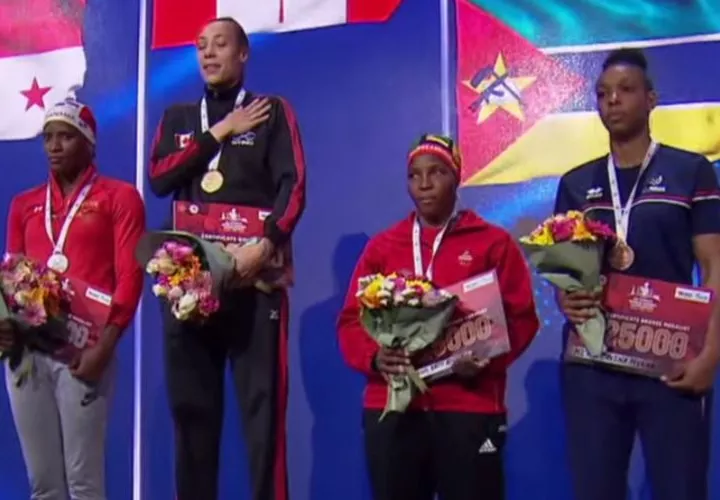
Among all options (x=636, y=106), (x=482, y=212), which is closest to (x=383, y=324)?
(x=636, y=106)

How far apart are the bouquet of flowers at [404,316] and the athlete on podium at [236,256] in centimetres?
40

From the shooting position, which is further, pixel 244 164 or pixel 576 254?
pixel 244 164

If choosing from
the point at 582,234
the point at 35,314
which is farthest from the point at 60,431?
the point at 582,234

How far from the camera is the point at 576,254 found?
2.85 metres

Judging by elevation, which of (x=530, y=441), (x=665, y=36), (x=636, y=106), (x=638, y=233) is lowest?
(x=530, y=441)

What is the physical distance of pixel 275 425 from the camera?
10.5 feet

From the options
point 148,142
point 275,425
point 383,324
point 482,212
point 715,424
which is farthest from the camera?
point 148,142

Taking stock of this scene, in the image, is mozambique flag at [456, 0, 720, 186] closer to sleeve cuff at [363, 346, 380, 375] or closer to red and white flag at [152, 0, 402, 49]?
red and white flag at [152, 0, 402, 49]

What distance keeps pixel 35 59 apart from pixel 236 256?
2147 mm

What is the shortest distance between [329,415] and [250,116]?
4.70 ft

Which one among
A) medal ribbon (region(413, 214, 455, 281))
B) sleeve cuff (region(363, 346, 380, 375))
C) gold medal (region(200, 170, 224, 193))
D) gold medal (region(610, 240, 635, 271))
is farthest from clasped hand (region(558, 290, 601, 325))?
gold medal (region(200, 170, 224, 193))

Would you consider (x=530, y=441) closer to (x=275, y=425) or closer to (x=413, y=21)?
(x=275, y=425)

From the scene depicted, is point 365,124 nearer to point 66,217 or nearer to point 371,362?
point 66,217

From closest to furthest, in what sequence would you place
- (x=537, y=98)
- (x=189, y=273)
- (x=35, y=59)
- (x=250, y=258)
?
(x=189, y=273), (x=250, y=258), (x=537, y=98), (x=35, y=59)
